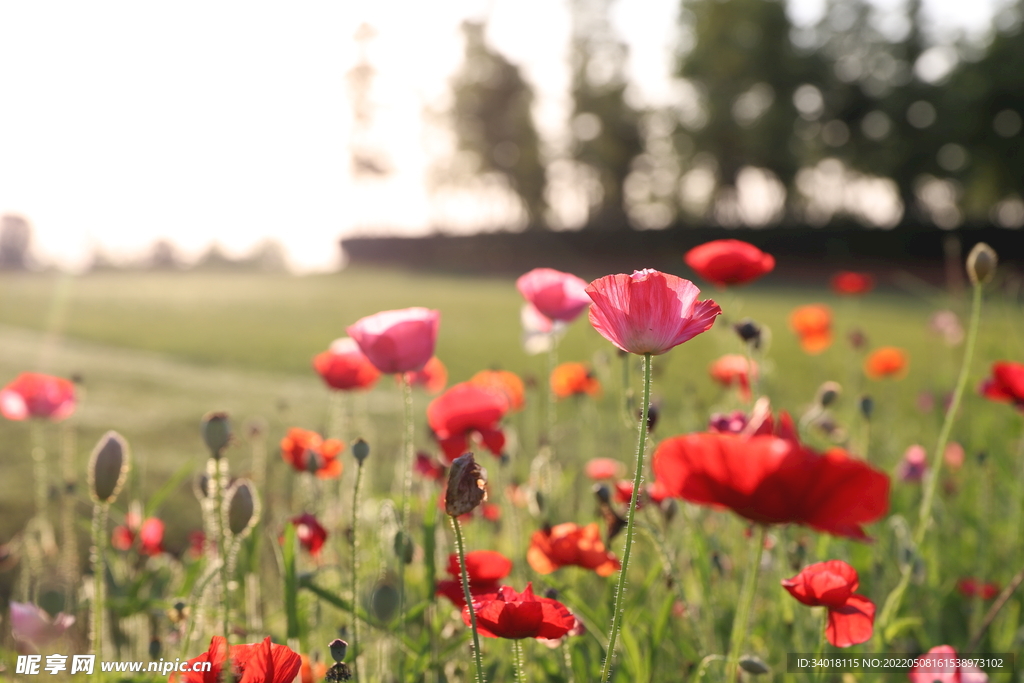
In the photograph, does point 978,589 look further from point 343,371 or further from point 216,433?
point 216,433

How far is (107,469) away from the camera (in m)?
0.84

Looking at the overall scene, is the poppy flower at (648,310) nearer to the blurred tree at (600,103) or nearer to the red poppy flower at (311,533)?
the red poppy flower at (311,533)

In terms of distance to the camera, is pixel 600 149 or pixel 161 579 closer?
pixel 161 579

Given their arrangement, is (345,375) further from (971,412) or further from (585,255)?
(585,255)

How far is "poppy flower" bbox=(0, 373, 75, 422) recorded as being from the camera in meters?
1.34

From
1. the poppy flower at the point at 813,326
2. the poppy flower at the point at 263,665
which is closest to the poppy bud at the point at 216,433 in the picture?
the poppy flower at the point at 263,665

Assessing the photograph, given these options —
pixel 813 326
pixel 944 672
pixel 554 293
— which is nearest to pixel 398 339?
pixel 554 293

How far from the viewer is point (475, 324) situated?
28.2 feet

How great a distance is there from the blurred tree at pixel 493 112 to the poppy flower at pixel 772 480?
88.4 feet

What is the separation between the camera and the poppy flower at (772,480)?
552 mm

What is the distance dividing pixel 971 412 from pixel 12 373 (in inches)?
200

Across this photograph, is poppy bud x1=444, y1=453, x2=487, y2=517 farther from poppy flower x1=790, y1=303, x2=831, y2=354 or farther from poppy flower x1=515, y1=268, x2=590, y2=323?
poppy flower x1=790, y1=303, x2=831, y2=354

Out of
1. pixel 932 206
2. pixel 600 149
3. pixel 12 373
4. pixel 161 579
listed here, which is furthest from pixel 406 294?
pixel 932 206

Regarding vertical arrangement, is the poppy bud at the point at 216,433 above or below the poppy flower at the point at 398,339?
below
